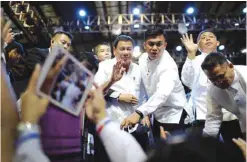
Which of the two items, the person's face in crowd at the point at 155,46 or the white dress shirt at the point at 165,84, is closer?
the white dress shirt at the point at 165,84

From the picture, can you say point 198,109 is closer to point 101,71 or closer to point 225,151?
point 101,71

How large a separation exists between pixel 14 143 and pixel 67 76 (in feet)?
0.55

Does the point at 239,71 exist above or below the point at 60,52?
below

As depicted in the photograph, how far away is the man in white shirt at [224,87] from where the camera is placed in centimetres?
159

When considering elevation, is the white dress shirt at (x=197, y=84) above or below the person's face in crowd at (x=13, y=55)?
below

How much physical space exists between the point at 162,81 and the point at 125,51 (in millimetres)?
280

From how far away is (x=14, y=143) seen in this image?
2.06 feet

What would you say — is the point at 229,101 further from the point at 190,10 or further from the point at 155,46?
the point at 190,10

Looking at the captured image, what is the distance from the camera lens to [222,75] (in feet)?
5.22

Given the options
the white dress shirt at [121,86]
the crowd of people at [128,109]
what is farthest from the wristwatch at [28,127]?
the white dress shirt at [121,86]

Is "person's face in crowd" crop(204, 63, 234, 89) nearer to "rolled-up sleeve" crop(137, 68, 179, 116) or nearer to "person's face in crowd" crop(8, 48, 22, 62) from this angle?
"rolled-up sleeve" crop(137, 68, 179, 116)

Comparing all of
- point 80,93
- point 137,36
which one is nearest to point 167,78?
point 80,93

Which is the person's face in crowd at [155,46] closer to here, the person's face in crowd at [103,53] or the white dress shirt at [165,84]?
the white dress shirt at [165,84]

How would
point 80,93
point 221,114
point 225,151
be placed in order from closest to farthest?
point 225,151
point 80,93
point 221,114
